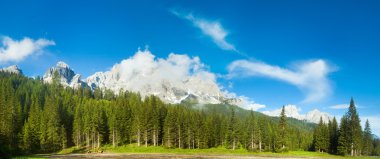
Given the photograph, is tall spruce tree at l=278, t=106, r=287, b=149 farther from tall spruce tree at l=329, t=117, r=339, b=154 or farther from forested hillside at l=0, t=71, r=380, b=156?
tall spruce tree at l=329, t=117, r=339, b=154

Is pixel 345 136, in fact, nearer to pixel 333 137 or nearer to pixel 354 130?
pixel 354 130

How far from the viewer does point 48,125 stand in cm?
12631

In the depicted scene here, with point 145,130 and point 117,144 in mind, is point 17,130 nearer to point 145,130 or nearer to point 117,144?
point 117,144

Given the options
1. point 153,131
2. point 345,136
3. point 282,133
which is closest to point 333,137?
point 345,136

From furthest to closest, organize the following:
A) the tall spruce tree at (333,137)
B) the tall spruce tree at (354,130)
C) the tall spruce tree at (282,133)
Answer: the tall spruce tree at (333,137), the tall spruce tree at (282,133), the tall spruce tree at (354,130)

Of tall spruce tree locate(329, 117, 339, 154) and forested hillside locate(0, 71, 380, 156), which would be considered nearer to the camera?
forested hillside locate(0, 71, 380, 156)

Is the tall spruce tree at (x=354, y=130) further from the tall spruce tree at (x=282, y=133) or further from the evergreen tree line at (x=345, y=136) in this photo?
the tall spruce tree at (x=282, y=133)

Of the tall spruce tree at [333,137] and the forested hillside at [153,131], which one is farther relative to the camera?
the tall spruce tree at [333,137]

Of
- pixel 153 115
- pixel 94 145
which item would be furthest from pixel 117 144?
pixel 153 115

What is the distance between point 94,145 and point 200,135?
131 ft

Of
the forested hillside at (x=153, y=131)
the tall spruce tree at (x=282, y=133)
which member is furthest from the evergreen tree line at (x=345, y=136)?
the tall spruce tree at (x=282, y=133)

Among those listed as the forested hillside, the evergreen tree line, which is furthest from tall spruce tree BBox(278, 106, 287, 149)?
the evergreen tree line

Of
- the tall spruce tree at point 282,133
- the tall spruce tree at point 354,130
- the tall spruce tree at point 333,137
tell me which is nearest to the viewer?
the tall spruce tree at point 354,130

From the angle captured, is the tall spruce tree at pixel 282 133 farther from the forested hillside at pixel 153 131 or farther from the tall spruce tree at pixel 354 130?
the tall spruce tree at pixel 354 130
